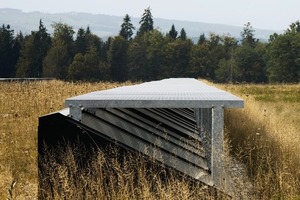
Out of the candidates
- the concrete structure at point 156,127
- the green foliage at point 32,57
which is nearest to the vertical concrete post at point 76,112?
the concrete structure at point 156,127

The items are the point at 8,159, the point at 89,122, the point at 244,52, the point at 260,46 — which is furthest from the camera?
the point at 260,46

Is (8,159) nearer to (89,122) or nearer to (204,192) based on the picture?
(89,122)

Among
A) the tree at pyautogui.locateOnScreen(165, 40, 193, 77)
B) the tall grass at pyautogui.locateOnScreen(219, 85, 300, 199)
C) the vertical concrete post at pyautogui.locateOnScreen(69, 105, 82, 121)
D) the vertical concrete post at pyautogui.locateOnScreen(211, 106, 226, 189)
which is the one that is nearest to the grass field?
the tall grass at pyautogui.locateOnScreen(219, 85, 300, 199)

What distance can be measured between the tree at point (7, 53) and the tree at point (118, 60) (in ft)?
57.8

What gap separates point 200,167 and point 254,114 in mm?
7039

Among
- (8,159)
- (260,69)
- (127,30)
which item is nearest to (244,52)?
(260,69)

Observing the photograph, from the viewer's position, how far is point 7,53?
260 feet

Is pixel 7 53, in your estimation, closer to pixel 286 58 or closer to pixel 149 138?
pixel 286 58

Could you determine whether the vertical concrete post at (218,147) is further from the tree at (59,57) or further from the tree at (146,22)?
the tree at (146,22)

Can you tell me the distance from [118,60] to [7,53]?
66.8 feet

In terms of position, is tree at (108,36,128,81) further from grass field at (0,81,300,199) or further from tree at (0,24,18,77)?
grass field at (0,81,300,199)

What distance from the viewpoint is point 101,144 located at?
4.49m

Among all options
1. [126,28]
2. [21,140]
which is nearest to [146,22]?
[126,28]

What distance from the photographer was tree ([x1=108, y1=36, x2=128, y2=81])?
281ft
